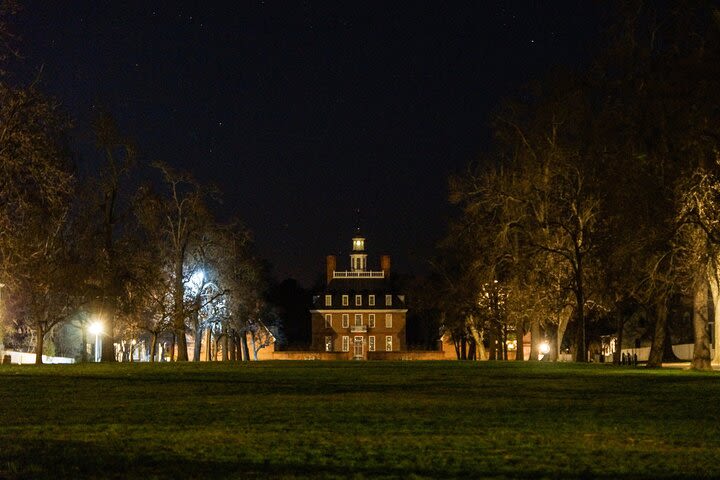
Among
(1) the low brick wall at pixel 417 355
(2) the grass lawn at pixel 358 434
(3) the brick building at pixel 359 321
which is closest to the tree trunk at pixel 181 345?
(1) the low brick wall at pixel 417 355

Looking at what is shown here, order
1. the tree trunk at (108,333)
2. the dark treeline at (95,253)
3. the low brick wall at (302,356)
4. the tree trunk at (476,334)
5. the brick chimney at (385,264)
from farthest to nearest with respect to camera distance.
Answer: the brick chimney at (385,264) < the low brick wall at (302,356) < the tree trunk at (476,334) < the tree trunk at (108,333) < the dark treeline at (95,253)

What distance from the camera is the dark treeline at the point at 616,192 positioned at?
34.2 metres

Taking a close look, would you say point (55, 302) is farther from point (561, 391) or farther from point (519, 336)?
point (561, 391)

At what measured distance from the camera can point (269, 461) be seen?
10.4 metres

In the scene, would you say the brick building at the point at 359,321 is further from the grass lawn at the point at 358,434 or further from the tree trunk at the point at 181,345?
the grass lawn at the point at 358,434

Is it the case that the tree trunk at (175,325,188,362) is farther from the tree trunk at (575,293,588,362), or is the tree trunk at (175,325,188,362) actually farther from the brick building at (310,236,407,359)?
the brick building at (310,236,407,359)

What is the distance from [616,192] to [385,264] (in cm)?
8956

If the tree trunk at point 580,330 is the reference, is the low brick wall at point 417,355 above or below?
below

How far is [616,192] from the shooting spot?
3878 cm

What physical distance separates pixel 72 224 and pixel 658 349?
29.6m

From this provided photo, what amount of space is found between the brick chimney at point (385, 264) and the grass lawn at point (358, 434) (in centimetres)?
10556

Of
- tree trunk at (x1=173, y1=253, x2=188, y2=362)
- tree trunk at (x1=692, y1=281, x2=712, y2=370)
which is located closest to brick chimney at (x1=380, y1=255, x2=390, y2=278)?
→ tree trunk at (x1=173, y1=253, x2=188, y2=362)

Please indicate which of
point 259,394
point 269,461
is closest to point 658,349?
point 259,394

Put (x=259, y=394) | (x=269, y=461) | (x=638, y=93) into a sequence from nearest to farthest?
(x=269, y=461)
(x=259, y=394)
(x=638, y=93)
